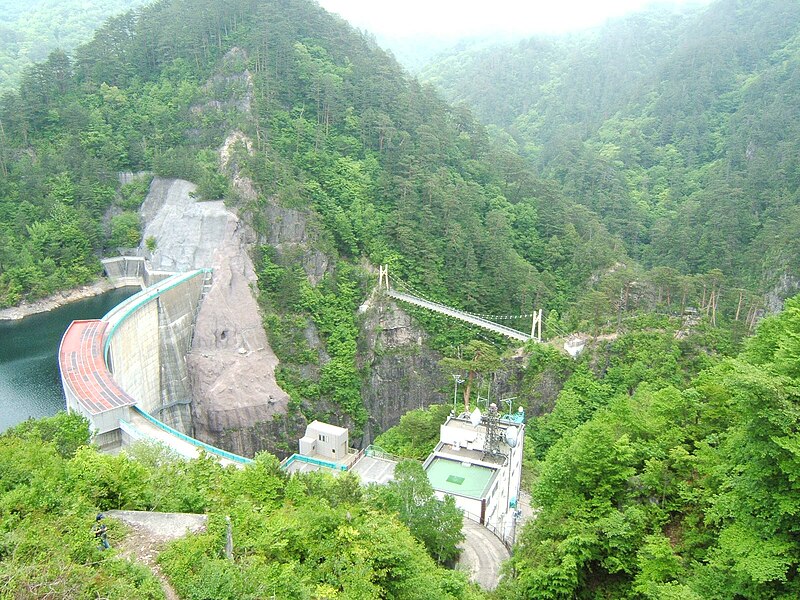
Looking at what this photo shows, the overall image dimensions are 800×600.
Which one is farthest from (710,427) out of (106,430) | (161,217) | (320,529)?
(161,217)

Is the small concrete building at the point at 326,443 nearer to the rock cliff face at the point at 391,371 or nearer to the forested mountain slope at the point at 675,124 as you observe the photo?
the rock cliff face at the point at 391,371

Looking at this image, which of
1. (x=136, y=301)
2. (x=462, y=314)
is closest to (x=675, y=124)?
(x=462, y=314)

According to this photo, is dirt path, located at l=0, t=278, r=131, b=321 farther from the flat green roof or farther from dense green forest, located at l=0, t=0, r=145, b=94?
dense green forest, located at l=0, t=0, r=145, b=94

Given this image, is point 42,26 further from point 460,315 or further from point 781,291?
point 781,291

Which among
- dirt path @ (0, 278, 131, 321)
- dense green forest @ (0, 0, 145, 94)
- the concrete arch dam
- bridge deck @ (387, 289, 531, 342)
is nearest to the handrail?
the concrete arch dam

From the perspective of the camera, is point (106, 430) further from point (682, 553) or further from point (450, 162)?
point (450, 162)

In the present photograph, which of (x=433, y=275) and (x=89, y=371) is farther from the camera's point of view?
(x=433, y=275)

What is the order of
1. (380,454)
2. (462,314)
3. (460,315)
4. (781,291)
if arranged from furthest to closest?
1. (781,291)
2. (462,314)
3. (460,315)
4. (380,454)
